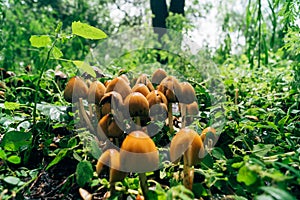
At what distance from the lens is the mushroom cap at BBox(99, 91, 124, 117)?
122 cm

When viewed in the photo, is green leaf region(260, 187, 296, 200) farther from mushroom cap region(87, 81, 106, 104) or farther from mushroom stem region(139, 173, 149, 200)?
mushroom cap region(87, 81, 106, 104)

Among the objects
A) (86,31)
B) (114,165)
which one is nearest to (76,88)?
(86,31)

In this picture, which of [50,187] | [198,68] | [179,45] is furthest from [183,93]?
[179,45]

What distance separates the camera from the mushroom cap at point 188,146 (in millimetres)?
1006

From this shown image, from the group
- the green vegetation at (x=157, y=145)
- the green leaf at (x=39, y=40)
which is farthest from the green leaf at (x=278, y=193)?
the green leaf at (x=39, y=40)

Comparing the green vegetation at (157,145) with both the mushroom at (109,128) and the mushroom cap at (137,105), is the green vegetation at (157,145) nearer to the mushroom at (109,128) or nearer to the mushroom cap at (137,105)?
the mushroom at (109,128)

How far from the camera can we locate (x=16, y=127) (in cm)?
139

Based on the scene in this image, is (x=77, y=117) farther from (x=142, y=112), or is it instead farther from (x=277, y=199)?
A: (x=277, y=199)

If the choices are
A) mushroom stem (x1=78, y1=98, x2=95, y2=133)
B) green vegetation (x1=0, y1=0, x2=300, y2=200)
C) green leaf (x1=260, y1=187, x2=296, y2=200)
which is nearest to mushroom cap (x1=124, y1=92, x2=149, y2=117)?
green vegetation (x1=0, y1=0, x2=300, y2=200)

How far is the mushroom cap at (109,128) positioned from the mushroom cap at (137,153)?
213 millimetres

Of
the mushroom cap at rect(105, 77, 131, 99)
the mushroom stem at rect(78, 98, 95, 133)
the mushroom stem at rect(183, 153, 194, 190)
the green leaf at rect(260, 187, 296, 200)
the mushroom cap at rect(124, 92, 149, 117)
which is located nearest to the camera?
the green leaf at rect(260, 187, 296, 200)

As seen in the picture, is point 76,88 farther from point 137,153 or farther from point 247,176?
point 247,176

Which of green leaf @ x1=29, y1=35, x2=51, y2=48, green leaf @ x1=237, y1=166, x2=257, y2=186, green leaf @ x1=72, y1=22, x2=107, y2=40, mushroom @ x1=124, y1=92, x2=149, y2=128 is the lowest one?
green leaf @ x1=237, y1=166, x2=257, y2=186

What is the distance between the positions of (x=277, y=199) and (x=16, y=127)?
1.03 meters
